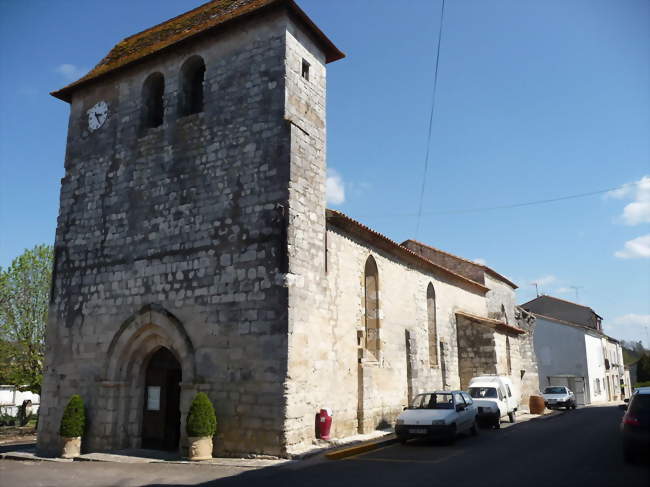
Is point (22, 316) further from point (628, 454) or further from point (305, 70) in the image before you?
Answer: point (628, 454)

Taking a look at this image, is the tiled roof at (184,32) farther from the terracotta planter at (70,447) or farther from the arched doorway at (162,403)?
the terracotta planter at (70,447)

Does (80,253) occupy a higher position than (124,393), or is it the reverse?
(80,253)

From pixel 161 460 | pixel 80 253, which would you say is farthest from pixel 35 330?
pixel 161 460

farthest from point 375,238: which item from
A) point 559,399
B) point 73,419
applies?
point 559,399

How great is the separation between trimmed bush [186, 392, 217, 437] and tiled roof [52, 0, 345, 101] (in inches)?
354

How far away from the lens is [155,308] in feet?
39.8

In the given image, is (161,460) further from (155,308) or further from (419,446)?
(419,446)

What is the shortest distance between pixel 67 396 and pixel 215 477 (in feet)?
21.7

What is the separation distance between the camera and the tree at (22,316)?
24.9 meters

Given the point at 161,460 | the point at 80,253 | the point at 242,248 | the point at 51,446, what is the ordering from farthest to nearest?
the point at 80,253 → the point at 51,446 → the point at 242,248 → the point at 161,460

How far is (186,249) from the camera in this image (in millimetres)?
12133

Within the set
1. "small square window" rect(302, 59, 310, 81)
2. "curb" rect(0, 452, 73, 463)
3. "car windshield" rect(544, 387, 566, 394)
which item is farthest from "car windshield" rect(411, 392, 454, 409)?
"car windshield" rect(544, 387, 566, 394)

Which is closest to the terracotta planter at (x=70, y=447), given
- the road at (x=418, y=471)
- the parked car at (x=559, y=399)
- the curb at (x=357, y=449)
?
the road at (x=418, y=471)

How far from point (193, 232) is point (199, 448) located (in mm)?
4815
